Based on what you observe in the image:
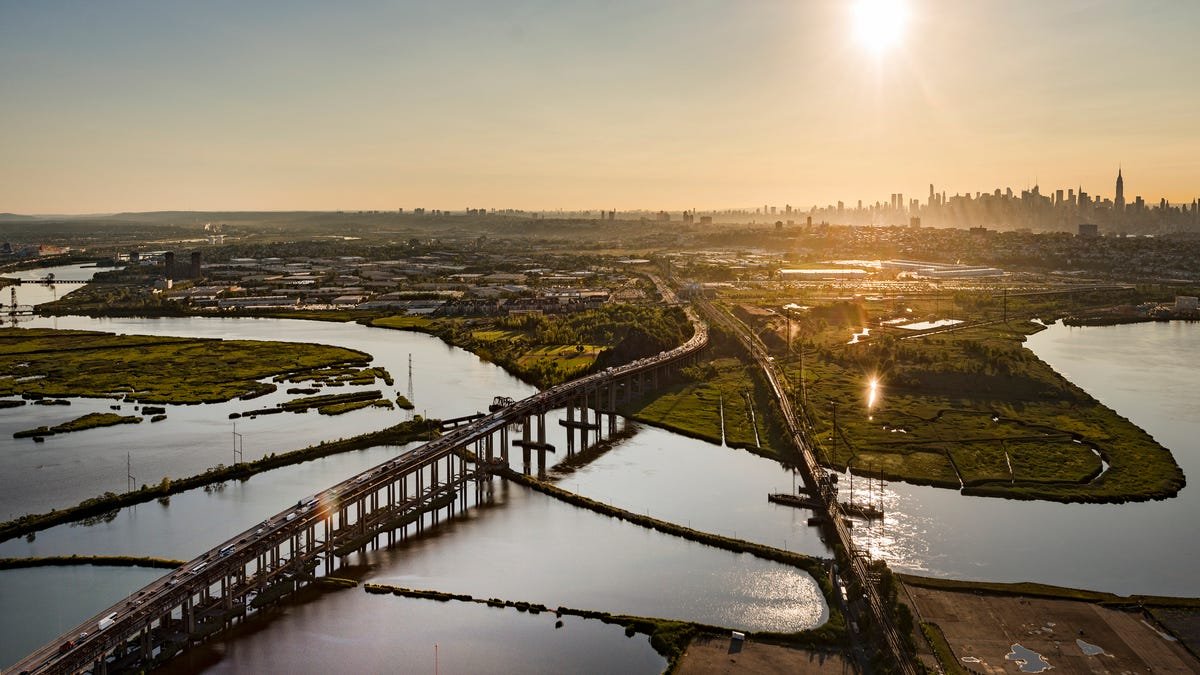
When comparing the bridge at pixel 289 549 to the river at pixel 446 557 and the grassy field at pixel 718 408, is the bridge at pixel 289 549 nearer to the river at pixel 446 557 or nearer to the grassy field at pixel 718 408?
the river at pixel 446 557

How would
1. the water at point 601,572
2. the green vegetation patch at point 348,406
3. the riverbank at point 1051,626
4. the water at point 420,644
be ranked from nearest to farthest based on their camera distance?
the riverbank at point 1051,626
the water at point 420,644
the water at point 601,572
the green vegetation patch at point 348,406

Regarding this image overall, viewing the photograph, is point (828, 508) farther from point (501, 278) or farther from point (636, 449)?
point (501, 278)

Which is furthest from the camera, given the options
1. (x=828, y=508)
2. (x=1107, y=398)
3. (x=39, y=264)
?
(x=39, y=264)

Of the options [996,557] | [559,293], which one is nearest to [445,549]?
[996,557]

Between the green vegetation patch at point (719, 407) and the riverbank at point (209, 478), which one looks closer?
the riverbank at point (209, 478)

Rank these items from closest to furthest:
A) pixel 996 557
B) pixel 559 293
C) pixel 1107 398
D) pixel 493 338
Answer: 1. pixel 996 557
2. pixel 1107 398
3. pixel 493 338
4. pixel 559 293

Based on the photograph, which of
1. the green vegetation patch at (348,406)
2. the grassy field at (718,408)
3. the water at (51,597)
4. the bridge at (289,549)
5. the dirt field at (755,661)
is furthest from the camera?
the green vegetation patch at (348,406)

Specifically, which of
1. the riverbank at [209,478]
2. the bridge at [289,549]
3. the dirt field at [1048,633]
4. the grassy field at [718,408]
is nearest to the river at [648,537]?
the riverbank at [209,478]

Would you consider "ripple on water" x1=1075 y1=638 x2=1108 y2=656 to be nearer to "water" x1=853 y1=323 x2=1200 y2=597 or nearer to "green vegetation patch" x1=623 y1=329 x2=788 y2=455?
"water" x1=853 y1=323 x2=1200 y2=597
